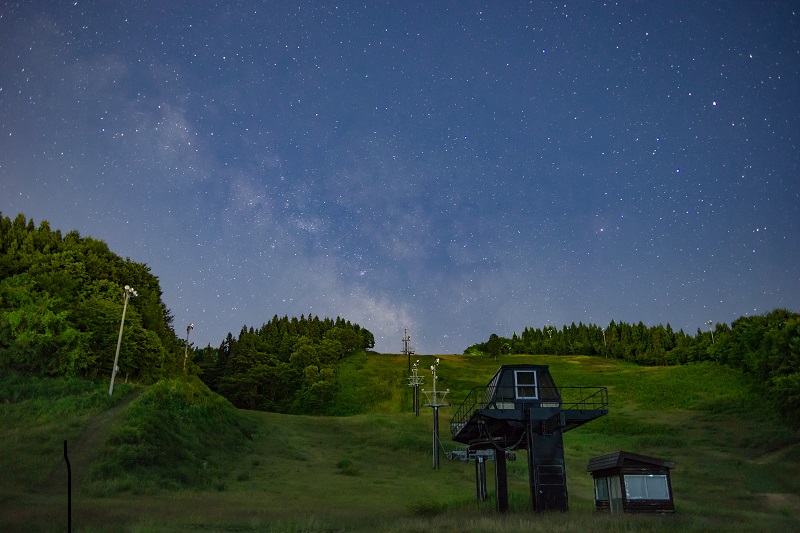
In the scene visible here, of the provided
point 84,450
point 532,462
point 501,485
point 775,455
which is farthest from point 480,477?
point 775,455

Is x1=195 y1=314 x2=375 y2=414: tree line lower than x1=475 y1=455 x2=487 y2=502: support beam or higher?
higher

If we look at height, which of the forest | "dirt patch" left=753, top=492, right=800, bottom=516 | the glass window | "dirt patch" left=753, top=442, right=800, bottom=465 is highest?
the forest

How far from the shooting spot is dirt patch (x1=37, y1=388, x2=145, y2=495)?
3663 centimetres

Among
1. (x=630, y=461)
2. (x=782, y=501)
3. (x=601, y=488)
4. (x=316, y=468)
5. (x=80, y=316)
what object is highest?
(x=80, y=316)

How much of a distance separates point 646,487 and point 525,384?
8448mm

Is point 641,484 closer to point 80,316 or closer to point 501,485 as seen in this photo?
point 501,485

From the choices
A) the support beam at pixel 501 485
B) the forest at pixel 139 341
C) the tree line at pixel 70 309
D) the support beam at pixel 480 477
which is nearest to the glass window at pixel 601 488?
the support beam at pixel 501 485

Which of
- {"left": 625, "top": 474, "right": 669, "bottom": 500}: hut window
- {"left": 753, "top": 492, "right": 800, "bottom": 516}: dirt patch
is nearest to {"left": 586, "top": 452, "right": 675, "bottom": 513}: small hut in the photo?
{"left": 625, "top": 474, "right": 669, "bottom": 500}: hut window

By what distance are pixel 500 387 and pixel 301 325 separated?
125322 mm

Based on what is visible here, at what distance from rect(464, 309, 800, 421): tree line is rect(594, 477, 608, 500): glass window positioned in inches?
1910

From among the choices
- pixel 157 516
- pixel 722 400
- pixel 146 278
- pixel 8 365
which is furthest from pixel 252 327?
pixel 157 516

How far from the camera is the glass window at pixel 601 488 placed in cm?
3362

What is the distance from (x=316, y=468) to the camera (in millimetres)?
53906

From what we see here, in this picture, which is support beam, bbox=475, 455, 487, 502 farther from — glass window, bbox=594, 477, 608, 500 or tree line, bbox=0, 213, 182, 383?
tree line, bbox=0, 213, 182, 383
